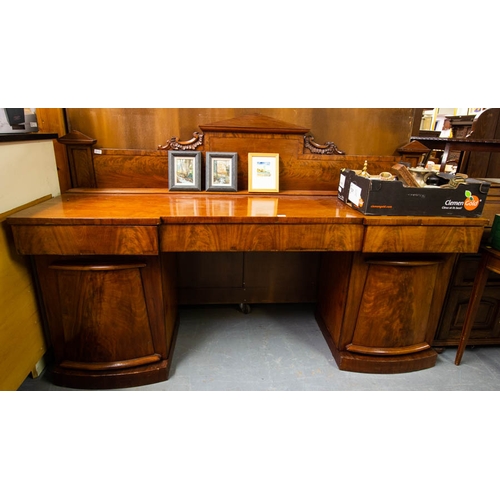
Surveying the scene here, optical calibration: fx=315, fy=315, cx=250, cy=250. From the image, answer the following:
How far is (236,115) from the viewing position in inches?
68.3

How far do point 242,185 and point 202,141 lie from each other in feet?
1.05

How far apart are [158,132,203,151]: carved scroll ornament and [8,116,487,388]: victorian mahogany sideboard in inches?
2.1

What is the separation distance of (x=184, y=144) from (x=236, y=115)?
1.08 feet

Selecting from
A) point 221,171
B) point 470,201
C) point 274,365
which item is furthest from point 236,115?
point 274,365

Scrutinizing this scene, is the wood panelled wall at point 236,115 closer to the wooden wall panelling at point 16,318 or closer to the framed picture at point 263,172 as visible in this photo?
the framed picture at point 263,172

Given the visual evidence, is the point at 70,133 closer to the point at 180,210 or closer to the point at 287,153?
the point at 180,210

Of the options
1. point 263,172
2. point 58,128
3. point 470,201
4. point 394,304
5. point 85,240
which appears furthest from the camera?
point 263,172

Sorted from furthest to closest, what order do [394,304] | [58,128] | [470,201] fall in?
[58,128] → [394,304] → [470,201]

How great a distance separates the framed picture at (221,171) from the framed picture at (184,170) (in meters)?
0.05

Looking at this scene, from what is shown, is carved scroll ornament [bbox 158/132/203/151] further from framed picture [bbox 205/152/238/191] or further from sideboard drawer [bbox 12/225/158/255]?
sideboard drawer [bbox 12/225/158/255]

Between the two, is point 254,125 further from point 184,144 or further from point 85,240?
point 85,240

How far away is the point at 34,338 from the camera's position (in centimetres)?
143

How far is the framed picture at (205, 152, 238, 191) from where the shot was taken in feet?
5.55

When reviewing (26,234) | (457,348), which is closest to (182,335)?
(26,234)
